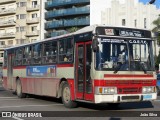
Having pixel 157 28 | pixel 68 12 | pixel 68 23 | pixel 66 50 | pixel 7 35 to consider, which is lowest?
pixel 66 50

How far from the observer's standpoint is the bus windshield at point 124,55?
13.5 metres

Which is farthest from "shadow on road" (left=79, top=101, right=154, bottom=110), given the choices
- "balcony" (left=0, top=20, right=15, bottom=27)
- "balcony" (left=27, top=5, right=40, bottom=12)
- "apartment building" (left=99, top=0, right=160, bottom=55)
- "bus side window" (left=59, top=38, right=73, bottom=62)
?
"balcony" (left=0, top=20, right=15, bottom=27)

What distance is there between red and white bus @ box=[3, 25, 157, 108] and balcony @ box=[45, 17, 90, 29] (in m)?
60.4

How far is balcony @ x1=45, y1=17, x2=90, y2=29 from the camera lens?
7677cm

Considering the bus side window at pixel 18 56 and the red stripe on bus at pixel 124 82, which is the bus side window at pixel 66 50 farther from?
the bus side window at pixel 18 56

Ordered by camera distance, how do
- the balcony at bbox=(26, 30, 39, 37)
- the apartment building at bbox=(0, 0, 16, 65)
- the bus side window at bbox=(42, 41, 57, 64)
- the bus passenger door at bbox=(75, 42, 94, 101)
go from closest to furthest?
the bus passenger door at bbox=(75, 42, 94, 101)
the bus side window at bbox=(42, 41, 57, 64)
the balcony at bbox=(26, 30, 39, 37)
the apartment building at bbox=(0, 0, 16, 65)

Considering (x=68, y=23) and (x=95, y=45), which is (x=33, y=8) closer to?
(x=68, y=23)

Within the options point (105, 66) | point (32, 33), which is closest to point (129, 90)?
point (105, 66)

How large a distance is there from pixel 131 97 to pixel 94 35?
8.37ft

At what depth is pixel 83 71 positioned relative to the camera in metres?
14.4

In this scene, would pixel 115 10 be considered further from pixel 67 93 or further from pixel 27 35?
pixel 67 93

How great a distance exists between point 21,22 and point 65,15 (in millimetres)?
12350

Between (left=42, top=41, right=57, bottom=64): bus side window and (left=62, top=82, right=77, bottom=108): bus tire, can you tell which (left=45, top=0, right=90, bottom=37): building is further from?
(left=62, top=82, right=77, bottom=108): bus tire

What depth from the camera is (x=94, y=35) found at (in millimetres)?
13750
